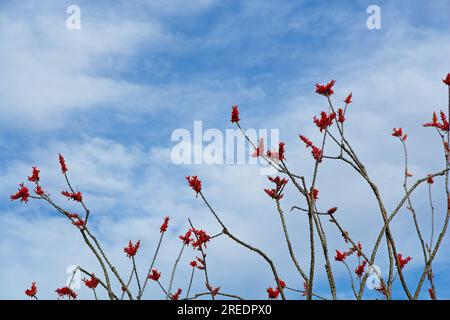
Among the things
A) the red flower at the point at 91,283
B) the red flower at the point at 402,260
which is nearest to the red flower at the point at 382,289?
the red flower at the point at 402,260

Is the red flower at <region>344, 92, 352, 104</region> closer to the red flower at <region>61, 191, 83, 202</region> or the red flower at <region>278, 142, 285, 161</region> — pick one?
the red flower at <region>278, 142, 285, 161</region>

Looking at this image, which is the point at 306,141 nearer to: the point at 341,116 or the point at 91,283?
the point at 341,116

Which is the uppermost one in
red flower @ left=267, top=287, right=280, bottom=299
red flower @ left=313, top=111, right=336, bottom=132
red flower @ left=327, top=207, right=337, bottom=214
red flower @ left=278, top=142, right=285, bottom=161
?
red flower @ left=313, top=111, right=336, bottom=132

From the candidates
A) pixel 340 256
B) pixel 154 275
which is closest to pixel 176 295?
pixel 154 275

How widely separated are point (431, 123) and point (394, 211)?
3.01ft

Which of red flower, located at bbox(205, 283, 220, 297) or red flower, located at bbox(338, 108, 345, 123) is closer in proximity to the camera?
red flower, located at bbox(205, 283, 220, 297)

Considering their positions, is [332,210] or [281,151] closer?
[281,151]

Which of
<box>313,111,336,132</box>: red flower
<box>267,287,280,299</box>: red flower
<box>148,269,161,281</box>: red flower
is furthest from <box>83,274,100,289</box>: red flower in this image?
<box>313,111,336,132</box>: red flower

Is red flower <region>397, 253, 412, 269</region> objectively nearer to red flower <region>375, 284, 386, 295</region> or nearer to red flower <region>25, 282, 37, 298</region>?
red flower <region>375, 284, 386, 295</region>

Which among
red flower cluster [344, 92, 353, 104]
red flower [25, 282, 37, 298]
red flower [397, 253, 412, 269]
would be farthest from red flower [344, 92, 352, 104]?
red flower [25, 282, 37, 298]

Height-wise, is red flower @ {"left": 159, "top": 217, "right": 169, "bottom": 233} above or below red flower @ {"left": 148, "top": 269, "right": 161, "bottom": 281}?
above
